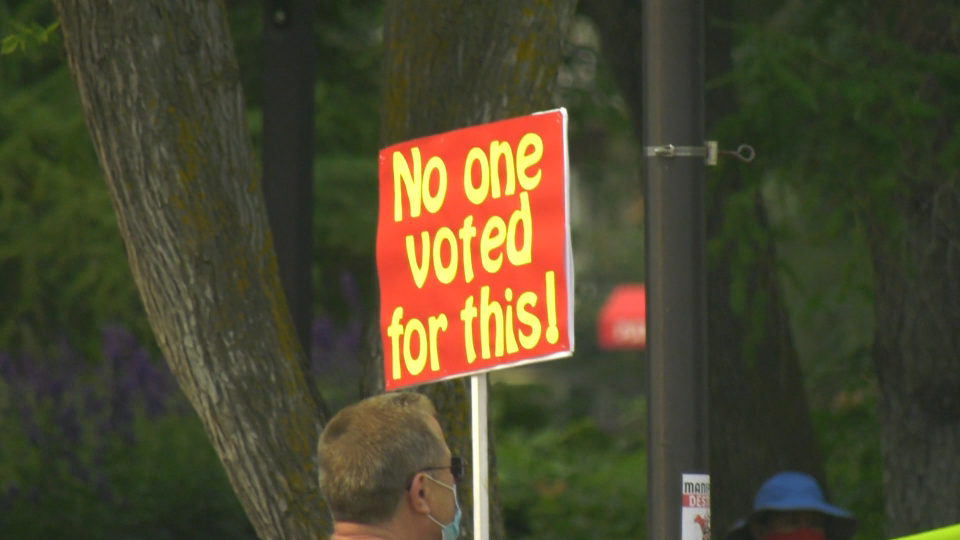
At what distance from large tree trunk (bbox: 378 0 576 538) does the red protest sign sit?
80cm

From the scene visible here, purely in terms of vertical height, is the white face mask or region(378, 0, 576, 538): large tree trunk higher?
region(378, 0, 576, 538): large tree trunk

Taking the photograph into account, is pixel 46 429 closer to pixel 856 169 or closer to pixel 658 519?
pixel 856 169

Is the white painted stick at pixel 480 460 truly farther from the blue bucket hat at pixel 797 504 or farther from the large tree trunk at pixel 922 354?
the large tree trunk at pixel 922 354

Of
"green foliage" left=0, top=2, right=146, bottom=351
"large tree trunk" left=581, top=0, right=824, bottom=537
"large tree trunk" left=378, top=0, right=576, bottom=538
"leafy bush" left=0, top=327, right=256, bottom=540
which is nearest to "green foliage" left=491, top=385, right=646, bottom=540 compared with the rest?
"leafy bush" left=0, top=327, right=256, bottom=540

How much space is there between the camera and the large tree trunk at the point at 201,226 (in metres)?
4.70

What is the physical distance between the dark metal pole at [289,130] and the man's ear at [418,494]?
117 inches

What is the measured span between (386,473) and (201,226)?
1887 mm

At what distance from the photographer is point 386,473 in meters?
3.08

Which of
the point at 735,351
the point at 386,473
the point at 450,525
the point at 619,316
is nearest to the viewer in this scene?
the point at 386,473

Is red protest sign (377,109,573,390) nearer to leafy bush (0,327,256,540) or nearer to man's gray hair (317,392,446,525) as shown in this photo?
man's gray hair (317,392,446,525)

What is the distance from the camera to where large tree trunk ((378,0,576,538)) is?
193 inches

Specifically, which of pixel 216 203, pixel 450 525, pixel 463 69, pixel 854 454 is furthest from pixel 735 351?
pixel 450 525

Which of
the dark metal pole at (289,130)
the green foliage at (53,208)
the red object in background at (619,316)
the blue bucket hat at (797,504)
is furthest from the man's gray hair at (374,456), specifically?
the red object in background at (619,316)

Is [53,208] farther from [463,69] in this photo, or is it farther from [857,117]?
[857,117]
